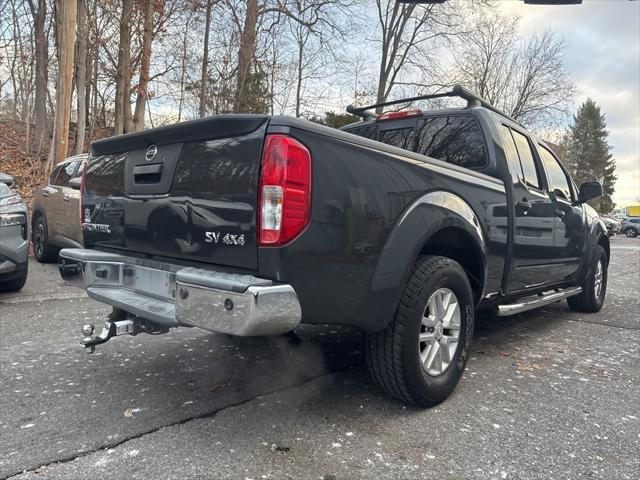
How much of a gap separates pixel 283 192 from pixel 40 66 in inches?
809

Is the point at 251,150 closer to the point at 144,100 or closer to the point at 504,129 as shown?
the point at 504,129

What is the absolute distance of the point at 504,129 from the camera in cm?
418

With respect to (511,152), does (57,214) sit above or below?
below

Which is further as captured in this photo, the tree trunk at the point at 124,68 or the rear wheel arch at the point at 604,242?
the tree trunk at the point at 124,68

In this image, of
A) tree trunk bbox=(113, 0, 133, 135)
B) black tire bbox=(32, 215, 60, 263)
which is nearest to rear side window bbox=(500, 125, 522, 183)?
black tire bbox=(32, 215, 60, 263)

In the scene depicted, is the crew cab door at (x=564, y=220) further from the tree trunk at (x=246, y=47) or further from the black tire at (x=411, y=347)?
the tree trunk at (x=246, y=47)

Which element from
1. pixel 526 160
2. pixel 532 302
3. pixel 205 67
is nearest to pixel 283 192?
pixel 532 302

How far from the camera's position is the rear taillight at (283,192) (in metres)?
2.24

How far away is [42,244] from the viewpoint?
8.25 metres

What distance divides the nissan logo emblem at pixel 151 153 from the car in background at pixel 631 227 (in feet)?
145

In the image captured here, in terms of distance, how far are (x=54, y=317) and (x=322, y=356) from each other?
9.57 feet

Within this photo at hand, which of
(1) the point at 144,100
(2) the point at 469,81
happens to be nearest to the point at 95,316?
(1) the point at 144,100

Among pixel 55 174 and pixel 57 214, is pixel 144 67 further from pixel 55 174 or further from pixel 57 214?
pixel 57 214

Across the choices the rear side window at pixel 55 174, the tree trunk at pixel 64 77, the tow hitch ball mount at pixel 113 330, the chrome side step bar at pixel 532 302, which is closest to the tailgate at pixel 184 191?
the tow hitch ball mount at pixel 113 330
